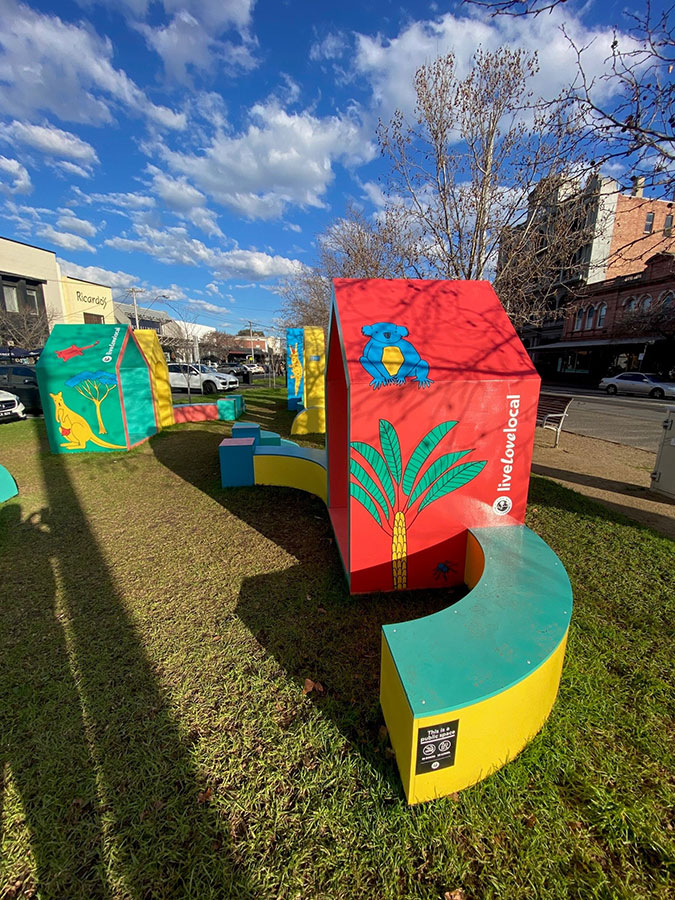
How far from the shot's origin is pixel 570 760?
6.93 feet

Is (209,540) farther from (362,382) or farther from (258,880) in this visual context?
(258,880)

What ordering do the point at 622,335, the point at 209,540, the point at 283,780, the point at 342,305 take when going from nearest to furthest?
1. the point at 283,780
2. the point at 342,305
3. the point at 209,540
4. the point at 622,335

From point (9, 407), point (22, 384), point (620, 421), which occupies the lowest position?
point (620, 421)

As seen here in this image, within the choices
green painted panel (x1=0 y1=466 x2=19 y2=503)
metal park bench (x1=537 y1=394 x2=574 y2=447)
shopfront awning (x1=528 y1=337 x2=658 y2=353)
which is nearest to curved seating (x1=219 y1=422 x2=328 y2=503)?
green painted panel (x1=0 y1=466 x2=19 y2=503)

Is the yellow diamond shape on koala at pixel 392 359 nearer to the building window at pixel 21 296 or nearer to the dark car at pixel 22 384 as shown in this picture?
the dark car at pixel 22 384

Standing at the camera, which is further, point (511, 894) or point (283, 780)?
point (283, 780)

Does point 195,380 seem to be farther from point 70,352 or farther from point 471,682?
point 471,682

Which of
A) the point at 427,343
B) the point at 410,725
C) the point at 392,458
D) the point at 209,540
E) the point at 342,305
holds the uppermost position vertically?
the point at 342,305

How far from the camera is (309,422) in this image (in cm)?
1108

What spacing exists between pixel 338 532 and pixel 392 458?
1619mm

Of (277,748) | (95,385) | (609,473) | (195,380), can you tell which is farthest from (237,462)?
(195,380)

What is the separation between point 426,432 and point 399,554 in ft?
3.84

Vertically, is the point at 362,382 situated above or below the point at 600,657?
above

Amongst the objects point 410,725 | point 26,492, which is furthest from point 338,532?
point 26,492
